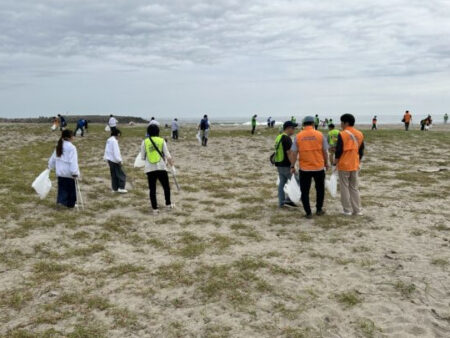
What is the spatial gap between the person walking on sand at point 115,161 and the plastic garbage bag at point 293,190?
17.1ft

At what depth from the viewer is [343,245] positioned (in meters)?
6.92

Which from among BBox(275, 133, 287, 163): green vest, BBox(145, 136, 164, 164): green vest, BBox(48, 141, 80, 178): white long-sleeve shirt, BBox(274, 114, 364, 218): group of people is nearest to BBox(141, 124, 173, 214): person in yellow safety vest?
BBox(145, 136, 164, 164): green vest

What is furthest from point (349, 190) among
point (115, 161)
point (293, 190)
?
point (115, 161)

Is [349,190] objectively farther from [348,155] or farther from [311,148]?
[311,148]

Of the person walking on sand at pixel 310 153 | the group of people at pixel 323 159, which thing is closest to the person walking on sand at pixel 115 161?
the group of people at pixel 323 159

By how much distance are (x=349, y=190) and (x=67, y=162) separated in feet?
22.9

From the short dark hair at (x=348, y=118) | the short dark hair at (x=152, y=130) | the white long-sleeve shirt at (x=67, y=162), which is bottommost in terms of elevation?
the white long-sleeve shirt at (x=67, y=162)

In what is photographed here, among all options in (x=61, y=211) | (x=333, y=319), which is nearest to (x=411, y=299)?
(x=333, y=319)

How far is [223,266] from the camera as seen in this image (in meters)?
6.04

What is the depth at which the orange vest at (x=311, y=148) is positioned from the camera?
8.24 metres

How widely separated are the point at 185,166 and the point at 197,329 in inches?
528

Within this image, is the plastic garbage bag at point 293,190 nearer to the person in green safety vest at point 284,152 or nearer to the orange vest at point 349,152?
the person in green safety vest at point 284,152

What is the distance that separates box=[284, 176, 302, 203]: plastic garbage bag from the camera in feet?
30.0

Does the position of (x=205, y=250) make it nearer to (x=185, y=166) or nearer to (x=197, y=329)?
(x=197, y=329)
